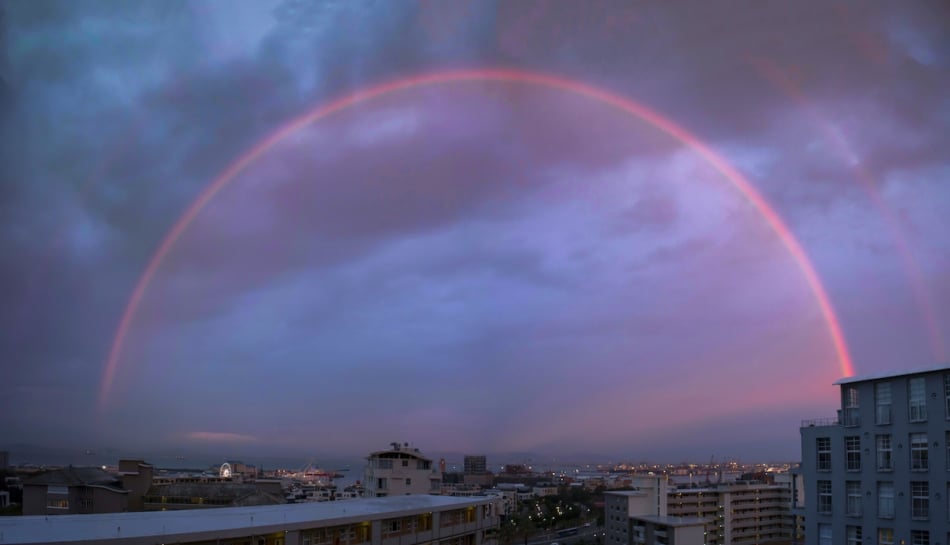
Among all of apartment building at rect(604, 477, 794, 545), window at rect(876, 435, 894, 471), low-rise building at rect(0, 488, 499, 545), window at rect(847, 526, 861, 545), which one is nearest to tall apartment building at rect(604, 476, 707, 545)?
apartment building at rect(604, 477, 794, 545)

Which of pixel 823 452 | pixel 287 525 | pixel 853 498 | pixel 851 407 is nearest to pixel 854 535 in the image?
pixel 853 498

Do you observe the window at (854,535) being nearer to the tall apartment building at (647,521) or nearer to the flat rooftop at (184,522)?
the flat rooftop at (184,522)

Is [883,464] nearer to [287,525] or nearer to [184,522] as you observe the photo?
[287,525]

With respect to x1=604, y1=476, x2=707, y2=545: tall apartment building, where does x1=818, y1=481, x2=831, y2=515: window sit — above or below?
above

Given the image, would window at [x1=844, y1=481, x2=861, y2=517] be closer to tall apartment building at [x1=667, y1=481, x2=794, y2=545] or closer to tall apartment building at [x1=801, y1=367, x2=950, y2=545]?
tall apartment building at [x1=801, y1=367, x2=950, y2=545]

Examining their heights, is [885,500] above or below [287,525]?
below

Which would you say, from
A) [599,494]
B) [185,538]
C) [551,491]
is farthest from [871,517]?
[551,491]
